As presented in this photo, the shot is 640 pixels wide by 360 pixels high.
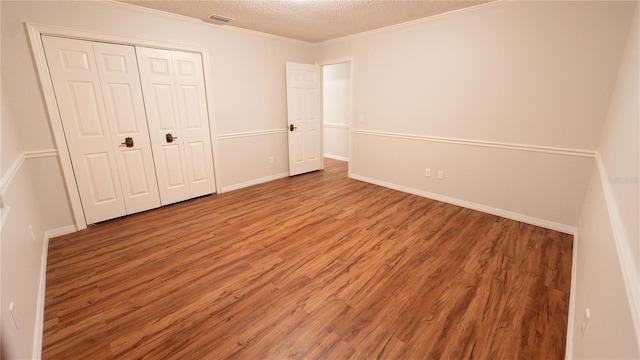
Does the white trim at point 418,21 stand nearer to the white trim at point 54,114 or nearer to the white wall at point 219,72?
the white wall at point 219,72

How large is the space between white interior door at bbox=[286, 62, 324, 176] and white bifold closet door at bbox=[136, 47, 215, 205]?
1.55 metres

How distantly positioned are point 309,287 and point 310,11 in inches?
123

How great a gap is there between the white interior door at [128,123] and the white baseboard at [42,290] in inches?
25.6

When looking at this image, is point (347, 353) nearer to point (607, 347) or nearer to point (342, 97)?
point (607, 347)

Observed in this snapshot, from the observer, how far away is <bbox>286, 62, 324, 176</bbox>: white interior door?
4.94m

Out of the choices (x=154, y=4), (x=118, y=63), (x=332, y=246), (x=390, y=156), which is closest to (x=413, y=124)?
(x=390, y=156)

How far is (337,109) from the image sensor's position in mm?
6734

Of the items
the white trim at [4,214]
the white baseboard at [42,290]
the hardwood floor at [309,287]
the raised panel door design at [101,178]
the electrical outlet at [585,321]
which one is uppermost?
the white trim at [4,214]

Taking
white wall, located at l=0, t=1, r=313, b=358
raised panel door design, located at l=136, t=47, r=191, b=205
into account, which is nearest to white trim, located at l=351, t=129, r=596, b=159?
white wall, located at l=0, t=1, r=313, b=358

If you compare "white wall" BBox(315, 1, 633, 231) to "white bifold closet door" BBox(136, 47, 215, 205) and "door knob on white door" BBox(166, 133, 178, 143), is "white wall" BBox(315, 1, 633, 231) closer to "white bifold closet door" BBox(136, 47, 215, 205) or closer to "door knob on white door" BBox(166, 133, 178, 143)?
"white bifold closet door" BBox(136, 47, 215, 205)

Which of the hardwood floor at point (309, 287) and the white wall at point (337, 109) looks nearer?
the hardwood floor at point (309, 287)

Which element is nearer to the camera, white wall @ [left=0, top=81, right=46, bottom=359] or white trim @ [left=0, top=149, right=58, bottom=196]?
white wall @ [left=0, top=81, right=46, bottom=359]

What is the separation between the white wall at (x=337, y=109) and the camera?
6.50m

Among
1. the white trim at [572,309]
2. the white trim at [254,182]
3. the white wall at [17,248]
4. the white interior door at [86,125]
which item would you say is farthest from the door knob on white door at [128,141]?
the white trim at [572,309]
